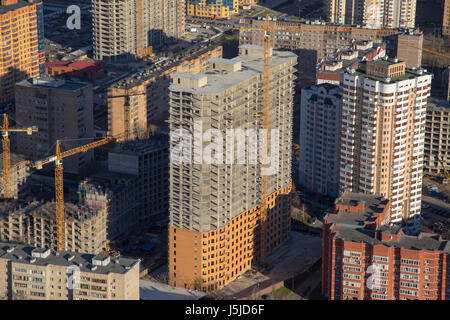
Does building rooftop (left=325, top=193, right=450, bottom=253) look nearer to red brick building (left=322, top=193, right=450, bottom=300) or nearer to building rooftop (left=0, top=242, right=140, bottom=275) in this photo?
red brick building (left=322, top=193, right=450, bottom=300)

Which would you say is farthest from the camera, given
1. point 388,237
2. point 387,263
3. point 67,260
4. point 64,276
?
point 387,263

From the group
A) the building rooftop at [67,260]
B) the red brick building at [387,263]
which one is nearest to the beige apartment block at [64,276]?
the building rooftop at [67,260]

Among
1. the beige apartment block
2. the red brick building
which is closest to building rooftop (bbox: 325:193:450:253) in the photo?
the red brick building

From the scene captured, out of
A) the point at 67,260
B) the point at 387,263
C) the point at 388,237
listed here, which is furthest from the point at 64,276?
the point at 388,237

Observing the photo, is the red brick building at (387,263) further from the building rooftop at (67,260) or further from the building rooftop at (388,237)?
the building rooftop at (67,260)

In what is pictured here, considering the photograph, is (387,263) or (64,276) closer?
(64,276)

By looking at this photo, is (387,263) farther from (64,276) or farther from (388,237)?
(64,276)

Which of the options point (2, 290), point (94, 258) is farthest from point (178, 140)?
point (2, 290)
